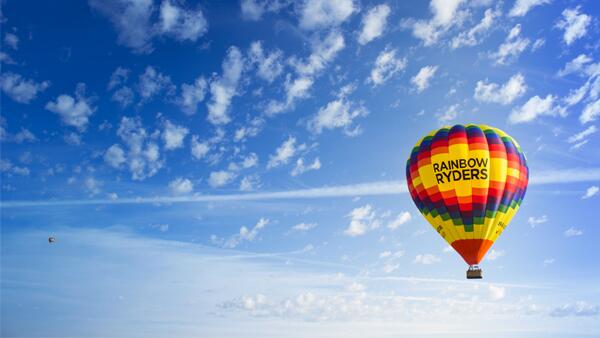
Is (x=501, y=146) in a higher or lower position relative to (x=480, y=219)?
higher

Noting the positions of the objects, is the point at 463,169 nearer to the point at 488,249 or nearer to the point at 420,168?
the point at 420,168

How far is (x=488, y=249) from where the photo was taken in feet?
147

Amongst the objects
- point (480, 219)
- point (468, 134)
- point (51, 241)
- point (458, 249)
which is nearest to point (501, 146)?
point (468, 134)

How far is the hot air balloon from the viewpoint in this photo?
44562 millimetres

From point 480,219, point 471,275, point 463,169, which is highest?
point 463,169

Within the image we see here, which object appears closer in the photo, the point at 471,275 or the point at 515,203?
the point at 471,275

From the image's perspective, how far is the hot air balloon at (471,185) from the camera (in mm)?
44562

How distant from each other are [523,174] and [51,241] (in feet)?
172

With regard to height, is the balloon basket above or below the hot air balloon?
below

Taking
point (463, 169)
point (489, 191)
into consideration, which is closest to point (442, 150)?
point (463, 169)

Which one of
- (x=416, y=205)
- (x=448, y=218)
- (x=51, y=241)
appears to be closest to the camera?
(x=448, y=218)

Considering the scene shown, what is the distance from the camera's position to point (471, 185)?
147 ft

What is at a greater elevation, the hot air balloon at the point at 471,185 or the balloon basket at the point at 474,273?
the hot air balloon at the point at 471,185

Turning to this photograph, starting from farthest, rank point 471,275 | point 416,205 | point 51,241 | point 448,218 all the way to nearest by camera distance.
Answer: point 51,241 < point 416,205 < point 448,218 < point 471,275
